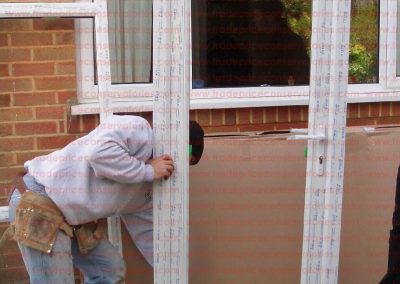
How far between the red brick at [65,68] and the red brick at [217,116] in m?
0.81

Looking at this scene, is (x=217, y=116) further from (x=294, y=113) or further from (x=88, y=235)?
(x=88, y=235)

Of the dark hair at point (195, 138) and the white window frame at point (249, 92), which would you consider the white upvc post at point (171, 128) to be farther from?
the white window frame at point (249, 92)

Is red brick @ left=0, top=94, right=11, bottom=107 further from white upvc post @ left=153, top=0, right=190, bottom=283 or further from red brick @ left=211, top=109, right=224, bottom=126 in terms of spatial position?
white upvc post @ left=153, top=0, right=190, bottom=283

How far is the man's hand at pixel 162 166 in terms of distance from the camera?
2738mm

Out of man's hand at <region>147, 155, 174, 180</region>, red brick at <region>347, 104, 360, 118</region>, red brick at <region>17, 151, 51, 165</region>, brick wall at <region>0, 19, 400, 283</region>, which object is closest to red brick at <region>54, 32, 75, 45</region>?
brick wall at <region>0, 19, 400, 283</region>

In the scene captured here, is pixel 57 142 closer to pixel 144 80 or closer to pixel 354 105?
pixel 144 80

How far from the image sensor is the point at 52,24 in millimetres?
3697

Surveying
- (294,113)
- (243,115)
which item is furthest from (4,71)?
(294,113)

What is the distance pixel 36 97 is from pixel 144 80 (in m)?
0.61

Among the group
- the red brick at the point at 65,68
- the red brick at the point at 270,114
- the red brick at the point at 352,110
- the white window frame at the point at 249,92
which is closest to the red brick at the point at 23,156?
the white window frame at the point at 249,92

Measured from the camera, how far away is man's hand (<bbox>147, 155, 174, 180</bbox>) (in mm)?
2738

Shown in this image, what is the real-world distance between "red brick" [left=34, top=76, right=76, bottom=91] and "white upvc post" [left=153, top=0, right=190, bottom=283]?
114 centimetres

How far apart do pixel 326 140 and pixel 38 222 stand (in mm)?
1256

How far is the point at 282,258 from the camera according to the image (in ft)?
11.4
